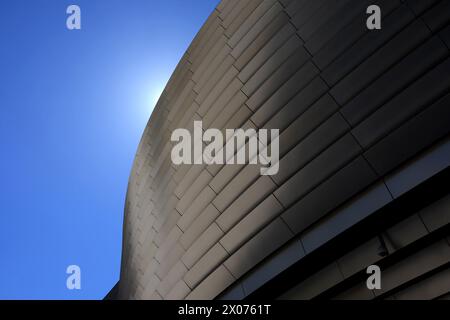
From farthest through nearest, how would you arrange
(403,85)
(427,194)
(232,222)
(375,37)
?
1. (232,222)
2. (375,37)
3. (403,85)
4. (427,194)

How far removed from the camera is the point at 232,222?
19.8 ft

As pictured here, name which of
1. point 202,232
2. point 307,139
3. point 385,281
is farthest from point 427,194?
point 202,232

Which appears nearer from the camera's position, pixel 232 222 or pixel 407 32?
pixel 407 32

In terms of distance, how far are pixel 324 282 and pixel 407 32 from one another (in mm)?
3881

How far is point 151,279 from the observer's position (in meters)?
8.09

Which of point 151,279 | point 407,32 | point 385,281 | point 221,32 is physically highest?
point 221,32

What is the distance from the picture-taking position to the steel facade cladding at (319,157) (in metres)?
4.34

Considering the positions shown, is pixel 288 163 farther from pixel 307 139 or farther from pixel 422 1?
pixel 422 1

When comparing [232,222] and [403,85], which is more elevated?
[403,85]

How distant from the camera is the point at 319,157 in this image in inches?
203

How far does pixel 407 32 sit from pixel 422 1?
48 centimetres

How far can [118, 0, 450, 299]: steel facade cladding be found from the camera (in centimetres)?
434
